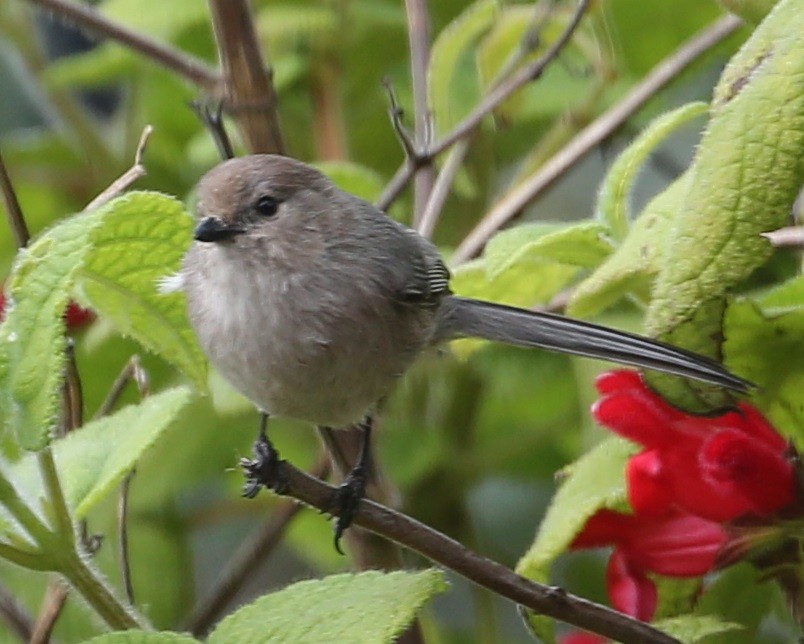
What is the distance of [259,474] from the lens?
2.76 feet

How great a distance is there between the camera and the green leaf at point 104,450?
82 cm

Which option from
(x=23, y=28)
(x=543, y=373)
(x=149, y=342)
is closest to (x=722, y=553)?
(x=149, y=342)

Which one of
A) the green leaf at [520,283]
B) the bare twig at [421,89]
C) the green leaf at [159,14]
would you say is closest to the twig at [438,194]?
the bare twig at [421,89]

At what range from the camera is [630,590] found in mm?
903

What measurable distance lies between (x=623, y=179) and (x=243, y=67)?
1.26 ft

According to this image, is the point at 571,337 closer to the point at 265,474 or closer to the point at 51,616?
the point at 265,474

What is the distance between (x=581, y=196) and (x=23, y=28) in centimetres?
101

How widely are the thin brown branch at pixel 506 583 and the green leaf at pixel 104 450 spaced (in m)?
0.18

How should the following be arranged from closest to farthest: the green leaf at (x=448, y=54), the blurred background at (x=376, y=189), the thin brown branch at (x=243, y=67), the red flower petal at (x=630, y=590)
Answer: the red flower petal at (x=630, y=590) < the thin brown branch at (x=243, y=67) < the green leaf at (x=448, y=54) < the blurred background at (x=376, y=189)

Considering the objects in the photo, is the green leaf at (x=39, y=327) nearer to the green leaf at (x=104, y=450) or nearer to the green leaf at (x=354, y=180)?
the green leaf at (x=104, y=450)

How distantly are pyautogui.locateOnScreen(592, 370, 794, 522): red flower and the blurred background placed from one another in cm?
43

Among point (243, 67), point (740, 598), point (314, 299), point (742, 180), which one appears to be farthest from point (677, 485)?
point (243, 67)

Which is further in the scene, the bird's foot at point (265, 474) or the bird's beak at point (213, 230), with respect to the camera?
the bird's beak at point (213, 230)

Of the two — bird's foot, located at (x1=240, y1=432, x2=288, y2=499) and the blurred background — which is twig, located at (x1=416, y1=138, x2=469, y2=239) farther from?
bird's foot, located at (x1=240, y1=432, x2=288, y2=499)
